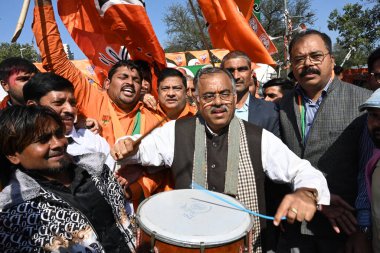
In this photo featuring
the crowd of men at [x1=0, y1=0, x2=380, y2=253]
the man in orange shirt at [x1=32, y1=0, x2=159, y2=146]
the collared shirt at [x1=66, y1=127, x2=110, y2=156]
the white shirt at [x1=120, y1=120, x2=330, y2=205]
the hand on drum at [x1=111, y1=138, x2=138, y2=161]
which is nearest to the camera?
the crowd of men at [x1=0, y1=0, x2=380, y2=253]

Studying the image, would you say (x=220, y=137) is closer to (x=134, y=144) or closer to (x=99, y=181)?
(x=134, y=144)

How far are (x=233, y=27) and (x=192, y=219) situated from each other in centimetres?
311

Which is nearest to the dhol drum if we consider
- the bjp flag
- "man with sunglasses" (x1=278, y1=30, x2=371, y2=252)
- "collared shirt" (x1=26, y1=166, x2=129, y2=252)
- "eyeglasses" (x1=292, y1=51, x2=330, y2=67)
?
"collared shirt" (x1=26, y1=166, x2=129, y2=252)

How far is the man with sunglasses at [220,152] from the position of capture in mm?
2166

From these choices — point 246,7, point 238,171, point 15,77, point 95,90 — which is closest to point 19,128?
point 238,171

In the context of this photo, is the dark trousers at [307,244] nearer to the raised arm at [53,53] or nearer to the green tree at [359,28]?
the raised arm at [53,53]

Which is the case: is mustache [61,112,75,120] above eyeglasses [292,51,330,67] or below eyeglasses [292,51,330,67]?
below

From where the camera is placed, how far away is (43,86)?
243 centimetres

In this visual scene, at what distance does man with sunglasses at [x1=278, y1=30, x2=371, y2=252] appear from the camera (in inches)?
94.7

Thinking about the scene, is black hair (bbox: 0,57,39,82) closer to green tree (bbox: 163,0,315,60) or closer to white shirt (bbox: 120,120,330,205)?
white shirt (bbox: 120,120,330,205)

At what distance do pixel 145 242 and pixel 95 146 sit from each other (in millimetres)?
1041

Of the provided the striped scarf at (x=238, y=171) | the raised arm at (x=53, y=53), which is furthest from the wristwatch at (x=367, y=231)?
the raised arm at (x=53, y=53)

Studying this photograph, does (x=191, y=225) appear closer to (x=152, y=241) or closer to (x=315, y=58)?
(x=152, y=241)

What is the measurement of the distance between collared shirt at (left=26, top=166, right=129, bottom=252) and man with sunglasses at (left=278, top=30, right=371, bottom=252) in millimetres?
1474
